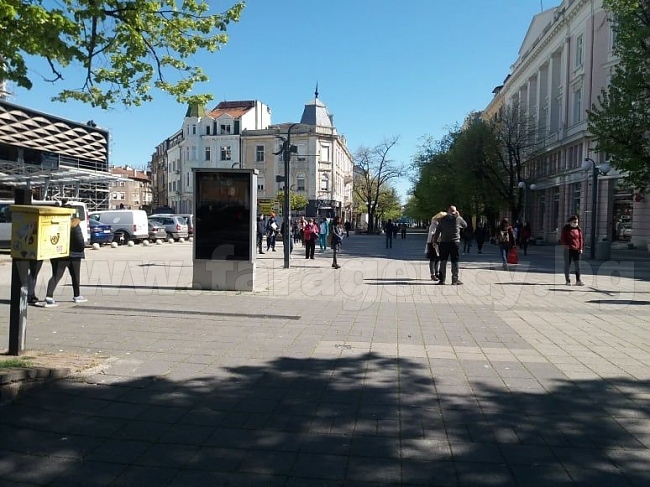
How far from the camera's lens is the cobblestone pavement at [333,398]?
11.4ft

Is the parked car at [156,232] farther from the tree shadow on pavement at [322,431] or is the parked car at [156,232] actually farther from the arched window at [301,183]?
the arched window at [301,183]

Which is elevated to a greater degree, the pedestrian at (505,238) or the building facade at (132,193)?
the building facade at (132,193)

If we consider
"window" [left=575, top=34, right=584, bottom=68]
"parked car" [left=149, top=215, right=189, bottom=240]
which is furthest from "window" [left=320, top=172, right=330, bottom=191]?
"window" [left=575, top=34, right=584, bottom=68]

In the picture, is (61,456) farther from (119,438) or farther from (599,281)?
(599,281)

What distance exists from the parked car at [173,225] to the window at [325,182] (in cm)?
3477

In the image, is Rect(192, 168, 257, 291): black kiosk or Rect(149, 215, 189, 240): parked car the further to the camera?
Rect(149, 215, 189, 240): parked car

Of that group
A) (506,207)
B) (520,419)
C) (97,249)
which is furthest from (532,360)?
(506,207)

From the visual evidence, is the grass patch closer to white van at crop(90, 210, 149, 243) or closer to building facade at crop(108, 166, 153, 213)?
white van at crop(90, 210, 149, 243)

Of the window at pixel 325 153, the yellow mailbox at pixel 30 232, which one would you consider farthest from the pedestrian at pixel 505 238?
the window at pixel 325 153

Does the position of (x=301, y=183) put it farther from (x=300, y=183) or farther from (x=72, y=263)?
(x=72, y=263)

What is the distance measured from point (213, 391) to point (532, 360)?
366 centimetres

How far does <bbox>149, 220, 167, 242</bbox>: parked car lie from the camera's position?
109 ft

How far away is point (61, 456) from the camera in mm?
3592

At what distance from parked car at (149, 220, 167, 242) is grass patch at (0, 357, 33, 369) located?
2847 centimetres
